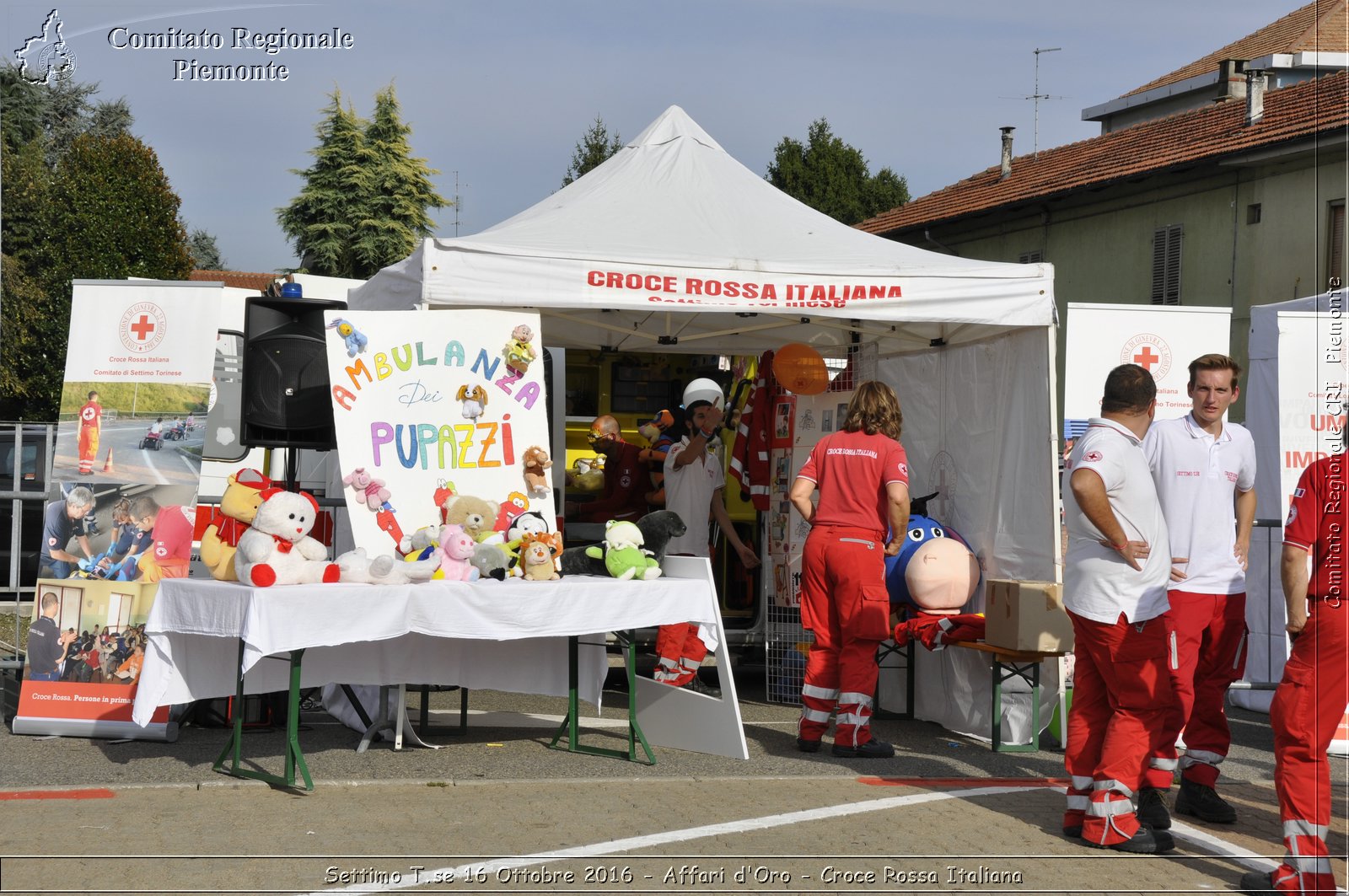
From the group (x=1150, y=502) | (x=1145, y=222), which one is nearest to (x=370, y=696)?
(x=1150, y=502)

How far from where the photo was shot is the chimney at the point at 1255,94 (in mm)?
24938

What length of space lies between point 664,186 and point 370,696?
3.79m

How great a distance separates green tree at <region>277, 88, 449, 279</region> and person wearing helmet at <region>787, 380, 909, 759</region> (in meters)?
37.3

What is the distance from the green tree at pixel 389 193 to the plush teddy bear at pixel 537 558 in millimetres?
37544

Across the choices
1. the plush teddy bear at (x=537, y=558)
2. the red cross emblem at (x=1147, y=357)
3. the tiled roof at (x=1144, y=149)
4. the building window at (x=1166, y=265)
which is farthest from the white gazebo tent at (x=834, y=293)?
the building window at (x=1166, y=265)

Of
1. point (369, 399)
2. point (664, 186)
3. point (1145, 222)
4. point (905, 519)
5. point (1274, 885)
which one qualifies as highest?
point (1145, 222)

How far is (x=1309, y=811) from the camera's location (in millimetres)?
4984

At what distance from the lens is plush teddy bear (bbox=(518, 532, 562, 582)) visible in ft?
22.5

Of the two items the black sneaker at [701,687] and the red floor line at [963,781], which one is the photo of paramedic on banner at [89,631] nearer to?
the black sneaker at [701,687]

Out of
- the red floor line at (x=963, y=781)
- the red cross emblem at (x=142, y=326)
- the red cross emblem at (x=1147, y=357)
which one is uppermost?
the red cross emblem at (x=1147, y=357)

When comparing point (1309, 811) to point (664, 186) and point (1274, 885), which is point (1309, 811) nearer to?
point (1274, 885)

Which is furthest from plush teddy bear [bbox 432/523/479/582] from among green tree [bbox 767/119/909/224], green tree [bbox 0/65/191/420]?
green tree [bbox 767/119/909/224]

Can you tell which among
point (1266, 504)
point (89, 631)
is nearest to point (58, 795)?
point (89, 631)

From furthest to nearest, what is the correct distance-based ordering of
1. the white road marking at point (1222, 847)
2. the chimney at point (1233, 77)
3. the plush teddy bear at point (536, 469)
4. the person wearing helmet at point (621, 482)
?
the chimney at point (1233, 77)
the person wearing helmet at point (621, 482)
the plush teddy bear at point (536, 469)
the white road marking at point (1222, 847)
